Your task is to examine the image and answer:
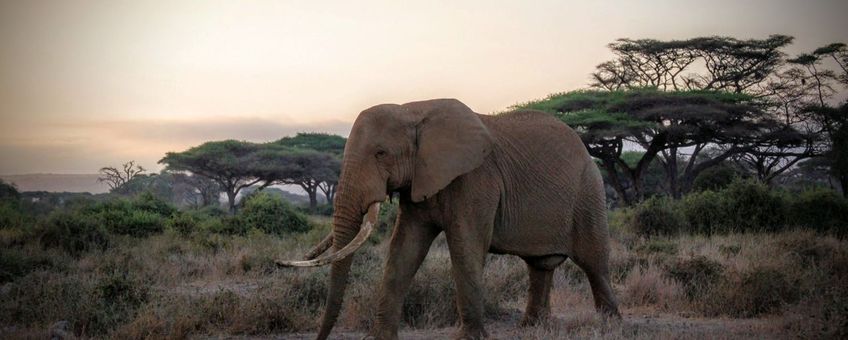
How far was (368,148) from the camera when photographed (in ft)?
22.0

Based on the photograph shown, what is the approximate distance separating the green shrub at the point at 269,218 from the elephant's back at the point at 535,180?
41.8 ft

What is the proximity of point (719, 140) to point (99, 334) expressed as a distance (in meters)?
28.0

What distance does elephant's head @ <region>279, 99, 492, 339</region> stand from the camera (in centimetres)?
662

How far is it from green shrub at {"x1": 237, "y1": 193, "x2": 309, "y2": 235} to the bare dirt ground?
12010 mm

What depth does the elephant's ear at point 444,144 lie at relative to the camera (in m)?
6.84

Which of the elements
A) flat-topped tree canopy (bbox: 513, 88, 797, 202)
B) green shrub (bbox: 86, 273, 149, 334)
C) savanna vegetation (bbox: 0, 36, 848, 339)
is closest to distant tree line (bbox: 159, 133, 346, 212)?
savanna vegetation (bbox: 0, 36, 848, 339)

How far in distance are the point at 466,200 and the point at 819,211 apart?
1501 centimetres

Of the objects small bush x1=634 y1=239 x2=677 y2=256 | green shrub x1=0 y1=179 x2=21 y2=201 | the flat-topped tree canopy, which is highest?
the flat-topped tree canopy

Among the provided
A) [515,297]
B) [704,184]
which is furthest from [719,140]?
[515,297]

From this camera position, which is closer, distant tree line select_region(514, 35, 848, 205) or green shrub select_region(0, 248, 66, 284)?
green shrub select_region(0, 248, 66, 284)

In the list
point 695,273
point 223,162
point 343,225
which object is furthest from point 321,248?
point 223,162

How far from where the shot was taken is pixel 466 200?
7.07 meters

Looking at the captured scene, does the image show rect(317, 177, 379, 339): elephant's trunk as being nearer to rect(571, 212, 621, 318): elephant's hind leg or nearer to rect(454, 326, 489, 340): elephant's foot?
rect(454, 326, 489, 340): elephant's foot

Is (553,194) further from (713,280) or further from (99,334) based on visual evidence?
(99,334)
